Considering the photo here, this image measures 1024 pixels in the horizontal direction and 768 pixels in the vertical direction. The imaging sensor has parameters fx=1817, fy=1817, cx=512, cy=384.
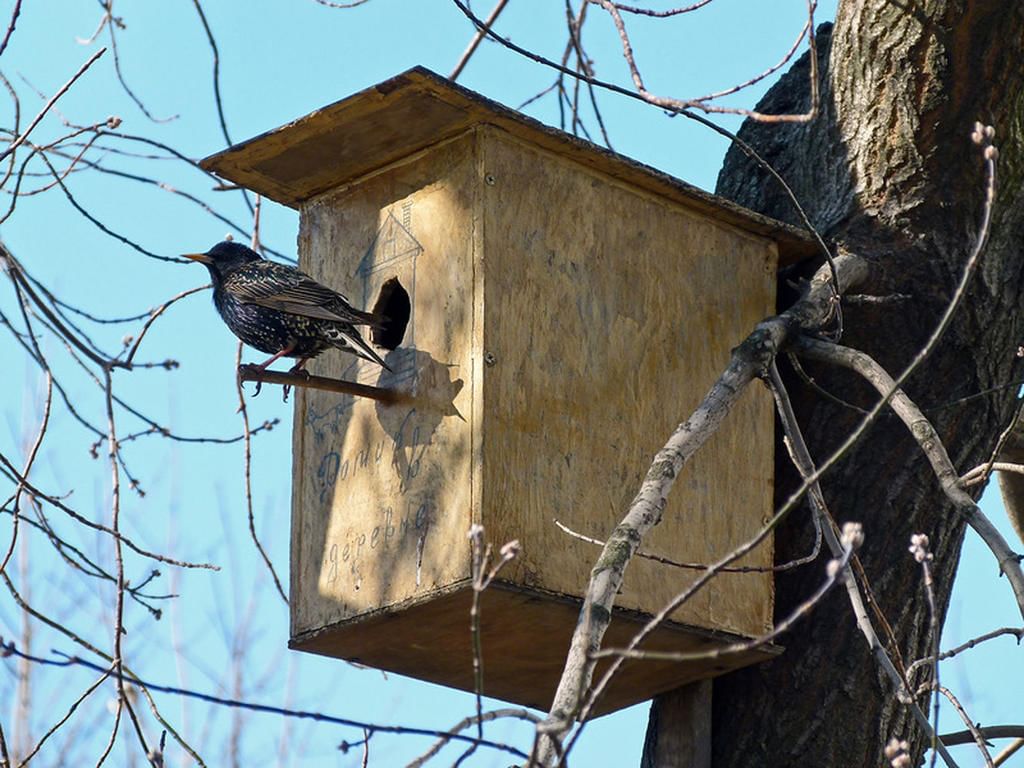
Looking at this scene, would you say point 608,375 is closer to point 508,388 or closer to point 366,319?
point 508,388

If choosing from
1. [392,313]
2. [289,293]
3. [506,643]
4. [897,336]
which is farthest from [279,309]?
[897,336]

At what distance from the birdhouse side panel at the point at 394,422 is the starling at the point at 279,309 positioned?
82 millimetres

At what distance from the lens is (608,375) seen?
387 cm

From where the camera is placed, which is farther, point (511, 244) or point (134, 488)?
point (134, 488)

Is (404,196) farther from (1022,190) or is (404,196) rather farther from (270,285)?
(1022,190)

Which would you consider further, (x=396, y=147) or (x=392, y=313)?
(x=392, y=313)

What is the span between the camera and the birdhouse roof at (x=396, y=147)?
3.79 m

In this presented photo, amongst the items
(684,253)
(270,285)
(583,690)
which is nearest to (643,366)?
(684,253)

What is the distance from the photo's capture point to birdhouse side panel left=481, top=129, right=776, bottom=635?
144 inches

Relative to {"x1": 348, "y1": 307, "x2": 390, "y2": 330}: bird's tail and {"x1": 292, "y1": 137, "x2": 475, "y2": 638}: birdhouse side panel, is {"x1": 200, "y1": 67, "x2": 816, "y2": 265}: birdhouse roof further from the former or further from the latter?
{"x1": 348, "y1": 307, "x2": 390, "y2": 330}: bird's tail

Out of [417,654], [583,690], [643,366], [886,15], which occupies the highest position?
[886,15]

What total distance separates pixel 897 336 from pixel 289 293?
139cm

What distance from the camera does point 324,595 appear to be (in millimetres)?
3951

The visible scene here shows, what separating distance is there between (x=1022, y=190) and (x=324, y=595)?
1.83 meters
